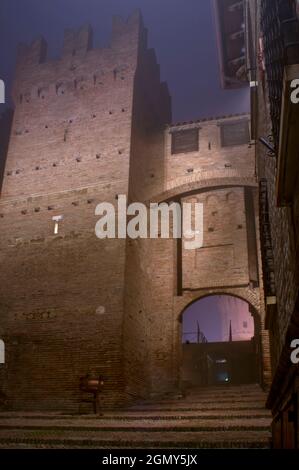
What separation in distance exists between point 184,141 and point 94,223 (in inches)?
186

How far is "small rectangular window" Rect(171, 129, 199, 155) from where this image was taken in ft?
46.4

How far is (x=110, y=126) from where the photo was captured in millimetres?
12797

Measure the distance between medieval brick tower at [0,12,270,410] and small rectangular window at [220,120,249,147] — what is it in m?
0.04

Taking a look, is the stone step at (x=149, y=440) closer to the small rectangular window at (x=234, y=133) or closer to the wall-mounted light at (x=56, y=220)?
the wall-mounted light at (x=56, y=220)

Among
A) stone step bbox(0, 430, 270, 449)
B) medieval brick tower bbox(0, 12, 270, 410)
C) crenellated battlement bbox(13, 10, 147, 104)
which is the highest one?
crenellated battlement bbox(13, 10, 147, 104)

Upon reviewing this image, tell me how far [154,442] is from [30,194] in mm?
9698

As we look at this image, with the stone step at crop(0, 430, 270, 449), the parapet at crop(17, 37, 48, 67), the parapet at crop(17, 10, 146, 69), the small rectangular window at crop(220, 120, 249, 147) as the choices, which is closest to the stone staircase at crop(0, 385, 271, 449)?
the stone step at crop(0, 430, 270, 449)

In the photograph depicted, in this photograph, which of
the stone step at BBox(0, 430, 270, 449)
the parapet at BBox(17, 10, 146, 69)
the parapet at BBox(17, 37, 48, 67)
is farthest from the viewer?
the parapet at BBox(17, 37, 48, 67)

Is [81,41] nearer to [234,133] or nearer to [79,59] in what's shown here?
[79,59]

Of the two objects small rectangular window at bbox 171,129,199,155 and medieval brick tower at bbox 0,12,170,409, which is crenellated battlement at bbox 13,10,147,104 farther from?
small rectangular window at bbox 171,129,199,155

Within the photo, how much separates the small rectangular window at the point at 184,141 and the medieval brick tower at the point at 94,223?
4 cm

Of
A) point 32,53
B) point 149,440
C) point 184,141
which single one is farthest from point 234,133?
point 149,440

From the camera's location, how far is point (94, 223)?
454 inches

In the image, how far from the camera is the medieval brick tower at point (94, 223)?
34.3 ft
